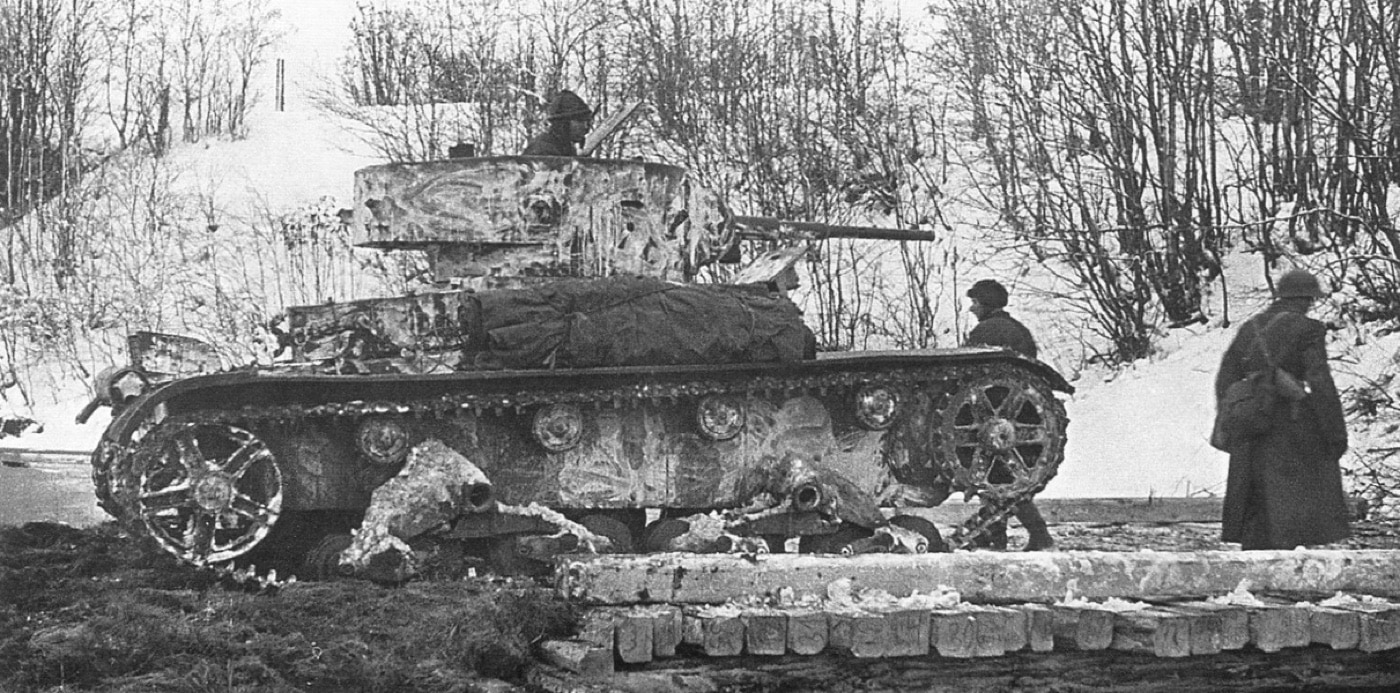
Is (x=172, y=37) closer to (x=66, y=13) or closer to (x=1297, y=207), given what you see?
(x=66, y=13)

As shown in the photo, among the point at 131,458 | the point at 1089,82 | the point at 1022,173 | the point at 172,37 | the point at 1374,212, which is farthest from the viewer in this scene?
the point at 172,37

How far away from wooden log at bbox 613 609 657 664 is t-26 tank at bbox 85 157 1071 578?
277 centimetres

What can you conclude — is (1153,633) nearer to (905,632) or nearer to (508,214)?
(905,632)

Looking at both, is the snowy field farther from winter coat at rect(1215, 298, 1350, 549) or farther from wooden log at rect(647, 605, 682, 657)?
wooden log at rect(647, 605, 682, 657)

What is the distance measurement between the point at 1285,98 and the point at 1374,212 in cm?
181

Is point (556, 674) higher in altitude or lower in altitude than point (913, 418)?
lower

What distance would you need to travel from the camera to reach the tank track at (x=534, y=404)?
312 inches

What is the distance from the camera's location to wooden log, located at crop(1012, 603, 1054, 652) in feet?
17.8

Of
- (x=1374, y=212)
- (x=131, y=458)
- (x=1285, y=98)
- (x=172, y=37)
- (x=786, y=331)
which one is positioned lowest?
(x=131, y=458)

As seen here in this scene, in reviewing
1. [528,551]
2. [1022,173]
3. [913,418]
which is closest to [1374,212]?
[1022,173]

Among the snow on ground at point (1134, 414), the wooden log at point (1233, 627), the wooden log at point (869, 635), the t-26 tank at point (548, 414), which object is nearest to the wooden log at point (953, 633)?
the wooden log at point (869, 635)

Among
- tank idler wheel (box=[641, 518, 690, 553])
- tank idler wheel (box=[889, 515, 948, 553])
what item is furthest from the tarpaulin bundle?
tank idler wheel (box=[889, 515, 948, 553])

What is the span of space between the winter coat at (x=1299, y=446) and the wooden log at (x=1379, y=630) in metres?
1.94

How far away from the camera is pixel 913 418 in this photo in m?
9.46
